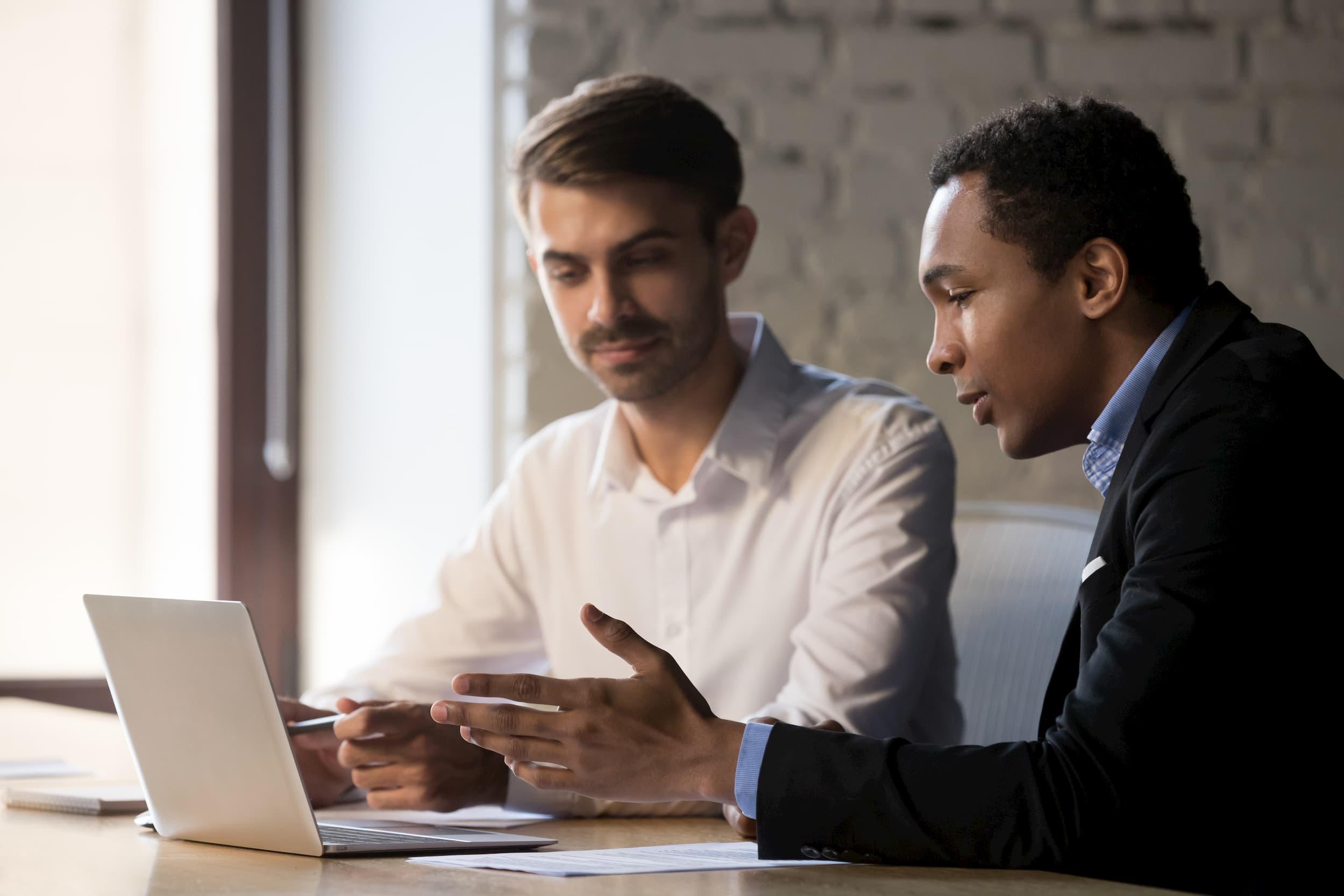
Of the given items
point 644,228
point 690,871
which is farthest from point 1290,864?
point 644,228

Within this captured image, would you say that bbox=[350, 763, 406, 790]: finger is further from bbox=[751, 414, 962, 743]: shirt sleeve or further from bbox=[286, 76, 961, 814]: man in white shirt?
bbox=[751, 414, 962, 743]: shirt sleeve

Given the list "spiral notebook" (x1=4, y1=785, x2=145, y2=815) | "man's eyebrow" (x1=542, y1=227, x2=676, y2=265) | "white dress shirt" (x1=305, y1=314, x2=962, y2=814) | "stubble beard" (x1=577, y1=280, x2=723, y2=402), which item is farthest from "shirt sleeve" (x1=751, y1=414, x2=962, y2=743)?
"spiral notebook" (x1=4, y1=785, x2=145, y2=815)

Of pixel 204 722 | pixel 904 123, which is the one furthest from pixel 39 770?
pixel 904 123

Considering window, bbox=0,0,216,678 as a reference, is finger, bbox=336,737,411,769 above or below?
below

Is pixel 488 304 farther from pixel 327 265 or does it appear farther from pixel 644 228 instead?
pixel 644 228

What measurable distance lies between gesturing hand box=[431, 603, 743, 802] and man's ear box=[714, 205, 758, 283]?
0.89 meters

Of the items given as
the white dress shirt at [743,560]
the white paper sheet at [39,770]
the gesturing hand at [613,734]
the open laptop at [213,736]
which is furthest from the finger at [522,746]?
the white paper sheet at [39,770]

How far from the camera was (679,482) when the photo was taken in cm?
A: 172

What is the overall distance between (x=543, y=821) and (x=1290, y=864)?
23.4 inches

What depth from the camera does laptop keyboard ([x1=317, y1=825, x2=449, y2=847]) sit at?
973mm

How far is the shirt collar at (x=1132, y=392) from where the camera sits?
→ 3.43 ft

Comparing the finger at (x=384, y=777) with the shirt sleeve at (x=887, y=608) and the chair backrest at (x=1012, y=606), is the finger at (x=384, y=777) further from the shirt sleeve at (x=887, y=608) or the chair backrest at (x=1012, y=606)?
the chair backrest at (x=1012, y=606)

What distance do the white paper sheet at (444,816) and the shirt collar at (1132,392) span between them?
57 centimetres

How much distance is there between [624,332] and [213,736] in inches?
30.5
